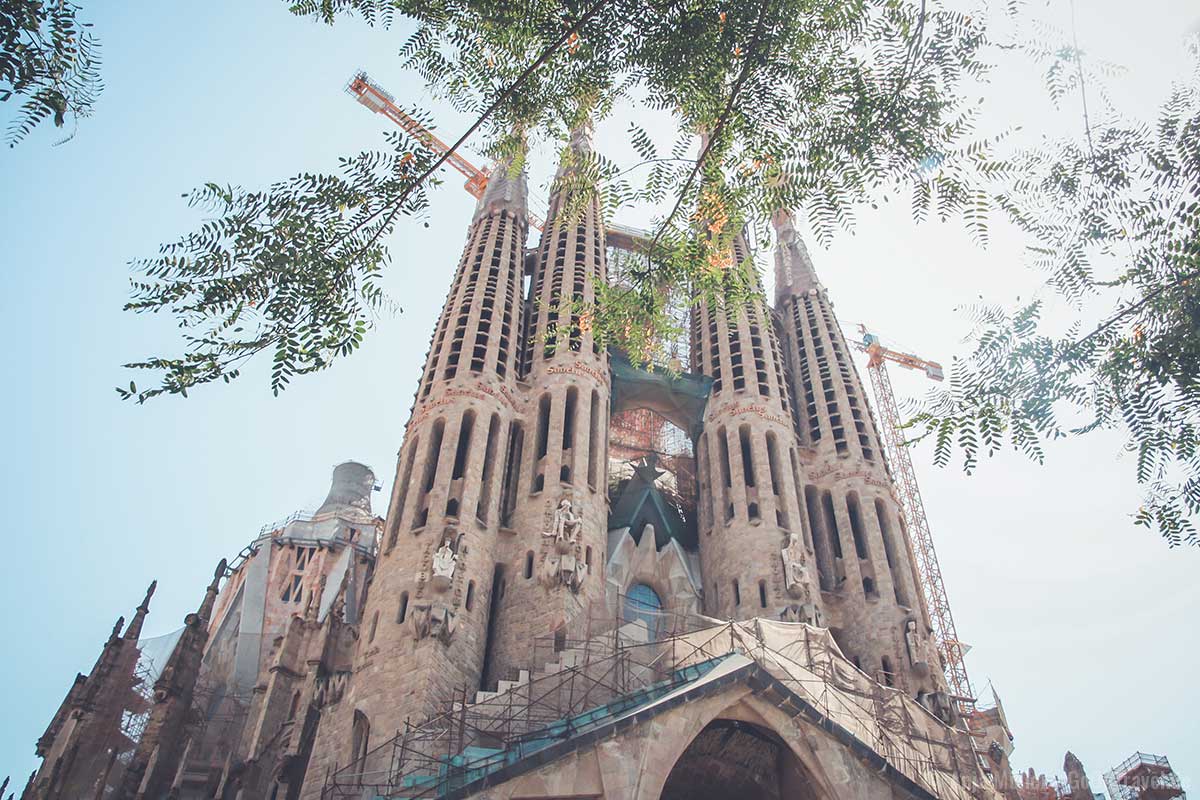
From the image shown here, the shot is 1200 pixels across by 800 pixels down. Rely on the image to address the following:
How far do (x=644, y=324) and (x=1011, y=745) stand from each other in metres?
28.5

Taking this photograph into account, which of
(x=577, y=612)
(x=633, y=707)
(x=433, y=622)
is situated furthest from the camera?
(x=577, y=612)

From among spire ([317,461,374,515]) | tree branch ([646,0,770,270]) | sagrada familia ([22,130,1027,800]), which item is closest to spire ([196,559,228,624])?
sagrada familia ([22,130,1027,800])

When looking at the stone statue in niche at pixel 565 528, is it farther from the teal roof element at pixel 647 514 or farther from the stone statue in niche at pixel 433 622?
the teal roof element at pixel 647 514

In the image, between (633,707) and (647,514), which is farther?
(647,514)

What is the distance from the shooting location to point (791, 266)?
47000mm

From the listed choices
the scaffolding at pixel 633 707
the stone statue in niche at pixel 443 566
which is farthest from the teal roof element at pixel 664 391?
the scaffolding at pixel 633 707

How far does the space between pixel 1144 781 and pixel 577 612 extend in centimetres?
2782

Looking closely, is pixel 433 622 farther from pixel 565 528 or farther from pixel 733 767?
pixel 733 767

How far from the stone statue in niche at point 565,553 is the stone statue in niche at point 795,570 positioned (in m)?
6.78

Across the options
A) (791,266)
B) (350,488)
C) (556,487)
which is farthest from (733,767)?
(350,488)

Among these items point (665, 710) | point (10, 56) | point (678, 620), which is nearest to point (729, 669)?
point (665, 710)

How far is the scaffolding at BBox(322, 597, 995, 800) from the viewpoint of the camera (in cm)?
2031

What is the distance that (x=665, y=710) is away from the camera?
19781 millimetres

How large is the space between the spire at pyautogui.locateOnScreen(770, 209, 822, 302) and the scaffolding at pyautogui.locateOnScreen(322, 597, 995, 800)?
2360 centimetres
